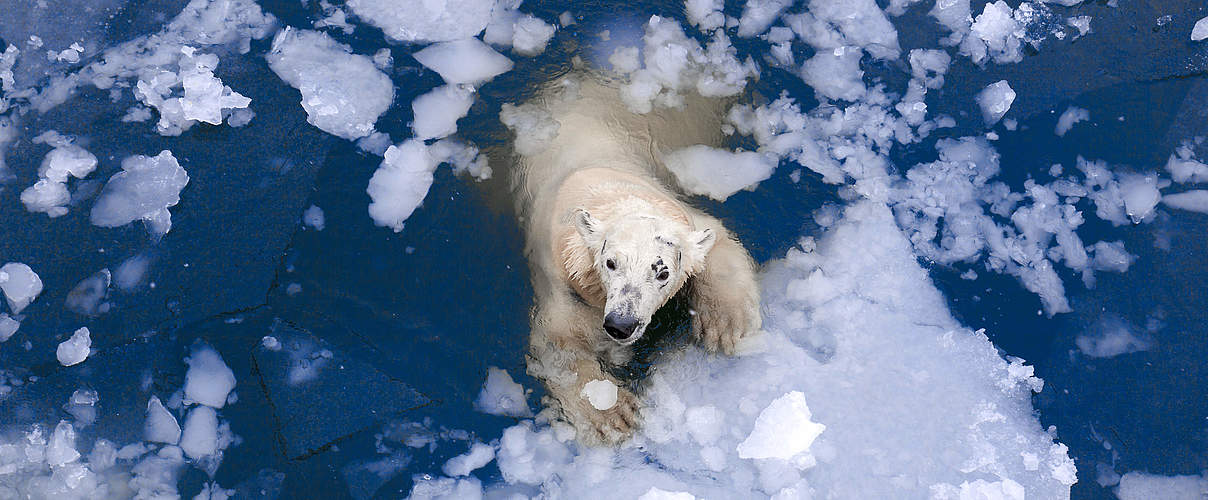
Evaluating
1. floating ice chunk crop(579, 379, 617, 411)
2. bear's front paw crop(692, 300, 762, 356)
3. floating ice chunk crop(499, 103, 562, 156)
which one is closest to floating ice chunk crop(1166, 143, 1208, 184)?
bear's front paw crop(692, 300, 762, 356)

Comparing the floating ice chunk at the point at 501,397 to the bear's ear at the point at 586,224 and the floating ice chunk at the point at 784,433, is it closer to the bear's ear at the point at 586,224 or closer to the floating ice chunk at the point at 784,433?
the bear's ear at the point at 586,224

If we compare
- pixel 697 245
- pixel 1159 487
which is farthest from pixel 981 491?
pixel 697 245

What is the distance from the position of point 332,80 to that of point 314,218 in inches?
40.1

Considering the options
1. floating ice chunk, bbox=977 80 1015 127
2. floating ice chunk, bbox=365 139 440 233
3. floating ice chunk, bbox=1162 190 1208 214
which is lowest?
floating ice chunk, bbox=1162 190 1208 214

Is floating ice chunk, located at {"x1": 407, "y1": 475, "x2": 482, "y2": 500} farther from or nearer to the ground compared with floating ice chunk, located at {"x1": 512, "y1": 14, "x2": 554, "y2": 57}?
nearer to the ground

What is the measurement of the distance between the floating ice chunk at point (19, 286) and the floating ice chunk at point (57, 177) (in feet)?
1.38

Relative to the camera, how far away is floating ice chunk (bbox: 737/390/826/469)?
503cm

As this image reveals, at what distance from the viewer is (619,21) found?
636 centimetres

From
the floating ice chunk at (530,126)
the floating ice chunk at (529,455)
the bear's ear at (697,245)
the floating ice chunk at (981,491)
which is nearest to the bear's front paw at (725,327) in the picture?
the bear's ear at (697,245)

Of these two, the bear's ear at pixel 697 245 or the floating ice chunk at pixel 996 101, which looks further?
the floating ice chunk at pixel 996 101

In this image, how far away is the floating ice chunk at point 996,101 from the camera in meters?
5.83

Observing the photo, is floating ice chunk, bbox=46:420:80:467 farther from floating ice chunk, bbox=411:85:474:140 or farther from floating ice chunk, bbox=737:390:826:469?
floating ice chunk, bbox=737:390:826:469

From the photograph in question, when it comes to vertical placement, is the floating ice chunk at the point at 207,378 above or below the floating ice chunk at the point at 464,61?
below

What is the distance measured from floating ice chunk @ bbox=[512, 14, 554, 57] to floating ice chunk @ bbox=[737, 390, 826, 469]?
9.94ft
